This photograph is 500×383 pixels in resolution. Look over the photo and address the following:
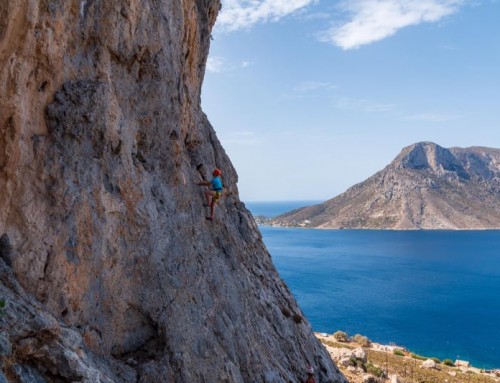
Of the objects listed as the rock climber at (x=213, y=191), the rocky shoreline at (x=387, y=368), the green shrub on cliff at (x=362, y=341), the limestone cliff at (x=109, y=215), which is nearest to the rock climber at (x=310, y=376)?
the limestone cliff at (x=109, y=215)

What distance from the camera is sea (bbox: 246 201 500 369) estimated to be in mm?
70812

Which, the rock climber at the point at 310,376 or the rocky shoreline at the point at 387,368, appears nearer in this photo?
the rock climber at the point at 310,376

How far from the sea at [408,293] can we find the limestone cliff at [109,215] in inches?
2443

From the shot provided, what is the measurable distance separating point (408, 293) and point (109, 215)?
99881mm

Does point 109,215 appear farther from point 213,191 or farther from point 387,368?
point 387,368

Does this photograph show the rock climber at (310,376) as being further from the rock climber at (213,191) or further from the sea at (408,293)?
the sea at (408,293)

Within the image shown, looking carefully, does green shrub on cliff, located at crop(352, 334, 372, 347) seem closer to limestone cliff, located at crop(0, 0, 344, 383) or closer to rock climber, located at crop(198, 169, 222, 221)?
limestone cliff, located at crop(0, 0, 344, 383)

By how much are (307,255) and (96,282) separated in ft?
469

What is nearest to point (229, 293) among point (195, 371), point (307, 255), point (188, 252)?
point (188, 252)

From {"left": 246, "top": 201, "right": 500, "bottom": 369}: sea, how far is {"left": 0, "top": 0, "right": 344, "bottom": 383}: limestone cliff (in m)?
62.0

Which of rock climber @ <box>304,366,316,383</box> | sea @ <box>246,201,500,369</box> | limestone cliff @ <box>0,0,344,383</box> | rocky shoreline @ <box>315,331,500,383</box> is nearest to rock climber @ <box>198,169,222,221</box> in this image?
limestone cliff @ <box>0,0,344,383</box>

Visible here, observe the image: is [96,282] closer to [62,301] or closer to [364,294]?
[62,301]

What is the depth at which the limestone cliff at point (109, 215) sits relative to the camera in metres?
7.66

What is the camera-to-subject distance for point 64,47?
29.4ft
